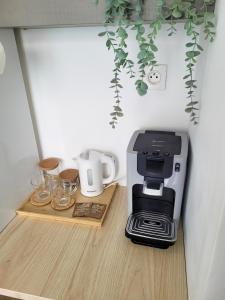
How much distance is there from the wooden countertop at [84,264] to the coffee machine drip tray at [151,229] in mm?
52

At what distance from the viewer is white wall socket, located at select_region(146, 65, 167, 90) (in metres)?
0.84

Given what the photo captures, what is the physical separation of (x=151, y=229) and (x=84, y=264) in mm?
243

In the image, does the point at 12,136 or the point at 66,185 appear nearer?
the point at 12,136

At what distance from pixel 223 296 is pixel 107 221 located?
49 centimetres

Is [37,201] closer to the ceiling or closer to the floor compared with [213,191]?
closer to the floor

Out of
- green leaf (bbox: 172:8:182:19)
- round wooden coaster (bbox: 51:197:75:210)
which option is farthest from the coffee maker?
green leaf (bbox: 172:8:182:19)

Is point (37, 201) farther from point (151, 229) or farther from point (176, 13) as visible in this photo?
point (176, 13)

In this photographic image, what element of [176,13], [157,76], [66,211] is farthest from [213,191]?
[66,211]

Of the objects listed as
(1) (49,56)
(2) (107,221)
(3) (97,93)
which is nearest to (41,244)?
(2) (107,221)

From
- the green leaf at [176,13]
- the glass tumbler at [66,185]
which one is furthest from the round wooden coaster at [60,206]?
the green leaf at [176,13]

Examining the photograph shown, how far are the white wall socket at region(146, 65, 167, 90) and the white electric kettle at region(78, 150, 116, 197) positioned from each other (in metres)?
0.34

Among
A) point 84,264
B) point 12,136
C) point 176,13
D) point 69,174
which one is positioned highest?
point 176,13

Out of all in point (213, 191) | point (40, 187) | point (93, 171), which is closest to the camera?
point (213, 191)

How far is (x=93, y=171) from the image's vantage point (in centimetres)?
95
